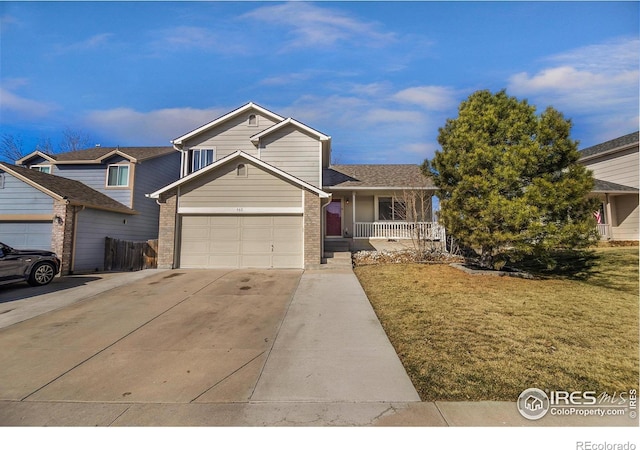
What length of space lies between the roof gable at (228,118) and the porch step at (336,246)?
22.9 feet

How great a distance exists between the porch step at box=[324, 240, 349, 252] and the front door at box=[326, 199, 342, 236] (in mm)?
1323

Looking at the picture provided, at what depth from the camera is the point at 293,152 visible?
53.5 ft

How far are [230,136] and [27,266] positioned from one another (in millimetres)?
10178

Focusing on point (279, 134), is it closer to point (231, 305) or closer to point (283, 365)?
point (231, 305)

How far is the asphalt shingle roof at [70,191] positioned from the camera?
12.8 meters

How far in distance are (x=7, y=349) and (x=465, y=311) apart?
8.35m

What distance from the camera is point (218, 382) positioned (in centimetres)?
408

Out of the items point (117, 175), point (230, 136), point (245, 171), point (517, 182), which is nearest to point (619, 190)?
point (517, 182)

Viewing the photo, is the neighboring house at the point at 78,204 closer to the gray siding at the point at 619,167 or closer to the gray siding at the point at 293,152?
the gray siding at the point at 293,152

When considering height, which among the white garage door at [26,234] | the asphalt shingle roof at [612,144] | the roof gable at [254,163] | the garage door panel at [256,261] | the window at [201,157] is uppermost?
the asphalt shingle roof at [612,144]

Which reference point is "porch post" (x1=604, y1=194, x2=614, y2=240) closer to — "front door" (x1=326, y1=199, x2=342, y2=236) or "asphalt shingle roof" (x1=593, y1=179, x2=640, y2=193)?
"asphalt shingle roof" (x1=593, y1=179, x2=640, y2=193)

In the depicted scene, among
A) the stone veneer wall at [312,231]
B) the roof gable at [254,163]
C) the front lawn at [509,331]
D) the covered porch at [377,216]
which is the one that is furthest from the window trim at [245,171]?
the front lawn at [509,331]

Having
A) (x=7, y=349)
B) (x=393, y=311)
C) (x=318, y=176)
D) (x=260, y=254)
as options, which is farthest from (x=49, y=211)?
(x=393, y=311)

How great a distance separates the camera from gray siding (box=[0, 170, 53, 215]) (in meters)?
12.6
